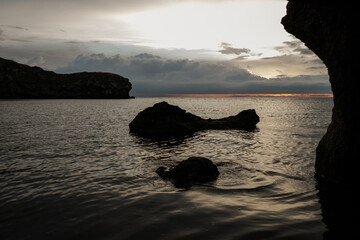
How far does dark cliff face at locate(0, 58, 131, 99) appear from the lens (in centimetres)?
16862

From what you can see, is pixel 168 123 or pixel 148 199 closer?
pixel 148 199

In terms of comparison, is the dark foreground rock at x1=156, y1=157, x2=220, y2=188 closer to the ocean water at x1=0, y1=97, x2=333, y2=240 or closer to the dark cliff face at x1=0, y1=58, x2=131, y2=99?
the ocean water at x1=0, y1=97, x2=333, y2=240

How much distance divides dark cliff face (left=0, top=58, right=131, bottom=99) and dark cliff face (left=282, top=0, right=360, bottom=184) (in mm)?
196435

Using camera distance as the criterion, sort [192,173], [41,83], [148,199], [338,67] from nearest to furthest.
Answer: [148,199]
[338,67]
[192,173]
[41,83]

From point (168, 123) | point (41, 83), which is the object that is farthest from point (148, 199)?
point (41, 83)

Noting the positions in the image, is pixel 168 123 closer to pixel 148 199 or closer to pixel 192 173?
pixel 192 173

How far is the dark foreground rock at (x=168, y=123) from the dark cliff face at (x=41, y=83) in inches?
6884

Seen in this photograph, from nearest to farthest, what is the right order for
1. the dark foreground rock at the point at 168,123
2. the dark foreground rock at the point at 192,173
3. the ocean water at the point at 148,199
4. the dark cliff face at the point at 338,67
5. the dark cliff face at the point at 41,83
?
the ocean water at the point at 148,199 → the dark cliff face at the point at 338,67 → the dark foreground rock at the point at 192,173 → the dark foreground rock at the point at 168,123 → the dark cliff face at the point at 41,83

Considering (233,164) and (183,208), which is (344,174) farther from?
(183,208)

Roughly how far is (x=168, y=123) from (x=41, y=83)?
185 meters

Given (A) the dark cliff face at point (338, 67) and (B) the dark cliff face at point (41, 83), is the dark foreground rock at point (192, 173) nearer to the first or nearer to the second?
(A) the dark cliff face at point (338, 67)

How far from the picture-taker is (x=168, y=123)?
3100 centimetres

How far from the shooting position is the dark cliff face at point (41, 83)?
168625 millimetres

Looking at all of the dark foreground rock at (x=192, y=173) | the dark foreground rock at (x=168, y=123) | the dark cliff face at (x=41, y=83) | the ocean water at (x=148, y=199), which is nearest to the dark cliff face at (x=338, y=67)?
the ocean water at (x=148, y=199)
